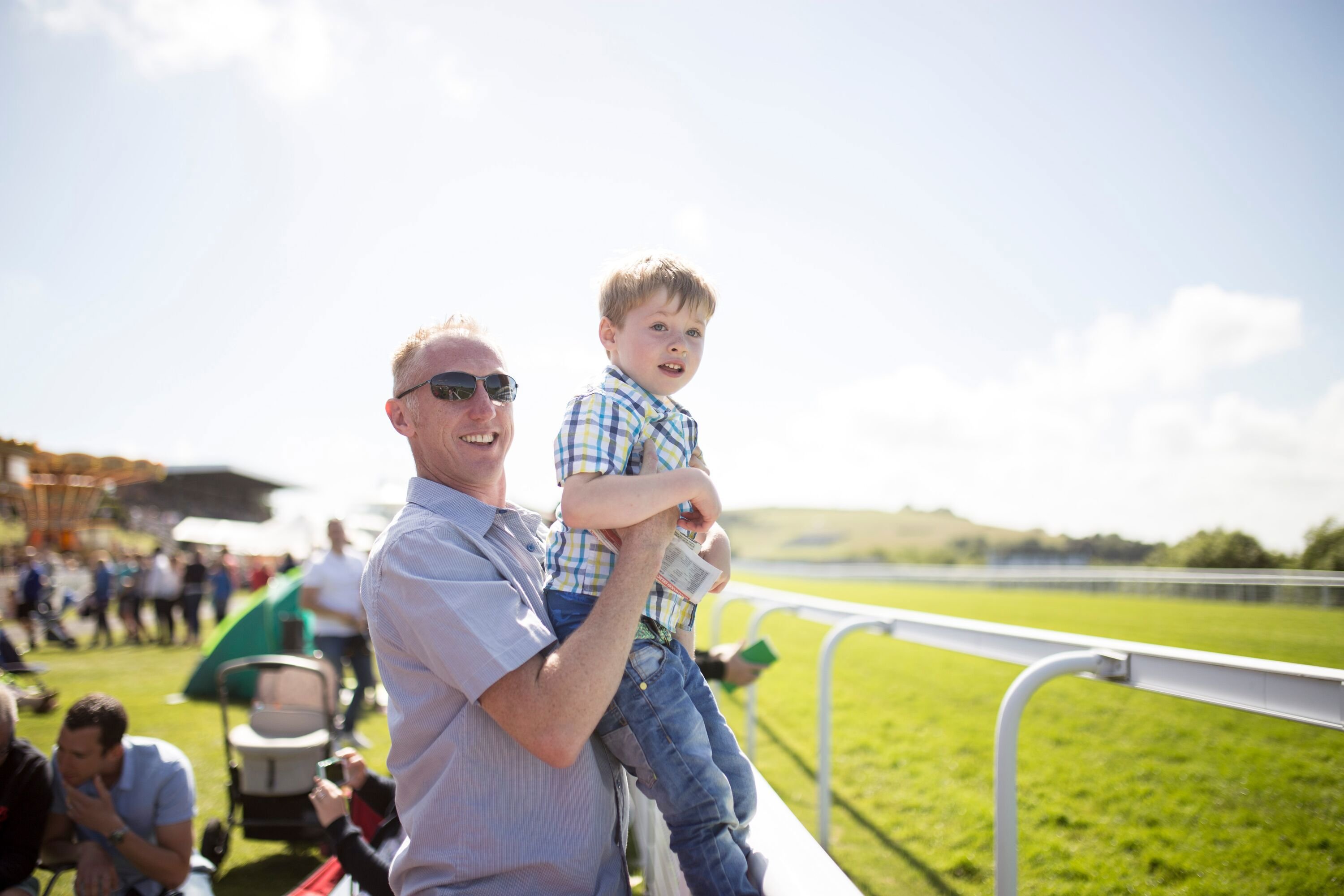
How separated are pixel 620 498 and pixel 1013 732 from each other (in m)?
1.53

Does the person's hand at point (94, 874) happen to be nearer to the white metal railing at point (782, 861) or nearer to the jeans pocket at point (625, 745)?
the white metal railing at point (782, 861)

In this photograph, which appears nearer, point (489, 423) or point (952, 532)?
point (489, 423)

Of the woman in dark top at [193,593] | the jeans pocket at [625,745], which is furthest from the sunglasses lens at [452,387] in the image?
the woman in dark top at [193,593]

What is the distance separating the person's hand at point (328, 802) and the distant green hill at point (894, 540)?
3791cm

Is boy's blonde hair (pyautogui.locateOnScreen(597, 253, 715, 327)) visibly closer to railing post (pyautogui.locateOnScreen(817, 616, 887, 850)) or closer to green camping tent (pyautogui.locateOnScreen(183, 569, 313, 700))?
railing post (pyautogui.locateOnScreen(817, 616, 887, 850))

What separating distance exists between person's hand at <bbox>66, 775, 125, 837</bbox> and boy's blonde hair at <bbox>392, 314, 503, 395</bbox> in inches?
111

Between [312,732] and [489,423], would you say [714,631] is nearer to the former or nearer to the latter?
[312,732]

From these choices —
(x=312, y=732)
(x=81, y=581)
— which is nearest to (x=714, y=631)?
(x=312, y=732)

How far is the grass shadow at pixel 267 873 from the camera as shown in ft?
15.0

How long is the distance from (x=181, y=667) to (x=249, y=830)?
10230mm

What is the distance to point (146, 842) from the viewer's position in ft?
10.5

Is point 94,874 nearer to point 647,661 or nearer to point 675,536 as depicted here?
point 647,661

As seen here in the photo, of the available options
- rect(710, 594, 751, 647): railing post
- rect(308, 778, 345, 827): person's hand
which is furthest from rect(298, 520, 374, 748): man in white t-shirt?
rect(308, 778, 345, 827): person's hand

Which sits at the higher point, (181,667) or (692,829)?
(692,829)
